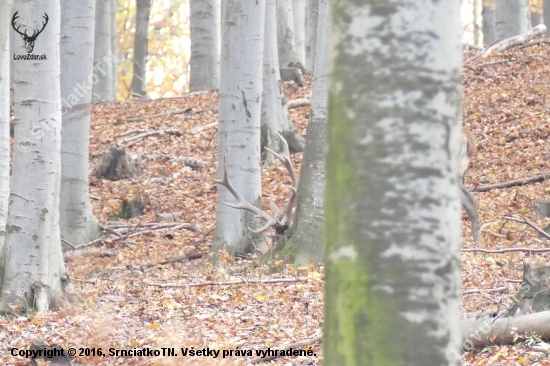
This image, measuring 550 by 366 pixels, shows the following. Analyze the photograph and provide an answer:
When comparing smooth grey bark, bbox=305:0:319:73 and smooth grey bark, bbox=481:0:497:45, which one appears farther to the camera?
smooth grey bark, bbox=481:0:497:45

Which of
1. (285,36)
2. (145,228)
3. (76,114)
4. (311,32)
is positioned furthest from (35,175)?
(311,32)

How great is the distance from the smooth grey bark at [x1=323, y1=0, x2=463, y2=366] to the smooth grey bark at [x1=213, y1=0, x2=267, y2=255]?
6741 millimetres

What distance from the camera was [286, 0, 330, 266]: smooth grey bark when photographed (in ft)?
26.2

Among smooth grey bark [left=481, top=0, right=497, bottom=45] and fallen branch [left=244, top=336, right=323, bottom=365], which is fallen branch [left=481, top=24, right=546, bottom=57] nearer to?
smooth grey bark [left=481, top=0, right=497, bottom=45]

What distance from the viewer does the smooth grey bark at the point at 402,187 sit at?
1903 millimetres

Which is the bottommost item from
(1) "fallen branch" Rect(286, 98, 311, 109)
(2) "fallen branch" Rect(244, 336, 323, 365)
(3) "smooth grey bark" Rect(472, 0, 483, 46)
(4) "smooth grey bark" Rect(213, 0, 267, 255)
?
(2) "fallen branch" Rect(244, 336, 323, 365)

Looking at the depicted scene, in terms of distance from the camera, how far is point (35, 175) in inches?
250

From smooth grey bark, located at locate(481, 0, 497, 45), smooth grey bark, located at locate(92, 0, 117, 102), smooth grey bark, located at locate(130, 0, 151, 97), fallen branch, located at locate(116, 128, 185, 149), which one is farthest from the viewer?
smooth grey bark, located at locate(481, 0, 497, 45)

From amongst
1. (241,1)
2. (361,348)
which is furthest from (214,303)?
(361,348)

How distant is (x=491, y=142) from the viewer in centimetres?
1246

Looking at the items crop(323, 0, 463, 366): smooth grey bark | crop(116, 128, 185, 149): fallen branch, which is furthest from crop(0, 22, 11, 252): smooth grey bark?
crop(323, 0, 463, 366): smooth grey bark

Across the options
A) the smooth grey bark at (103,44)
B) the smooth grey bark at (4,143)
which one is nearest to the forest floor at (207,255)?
the smooth grey bark at (4,143)

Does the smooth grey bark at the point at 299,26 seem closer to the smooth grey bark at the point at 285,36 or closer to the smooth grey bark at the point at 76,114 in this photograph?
the smooth grey bark at the point at 285,36

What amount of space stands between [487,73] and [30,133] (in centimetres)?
1126
